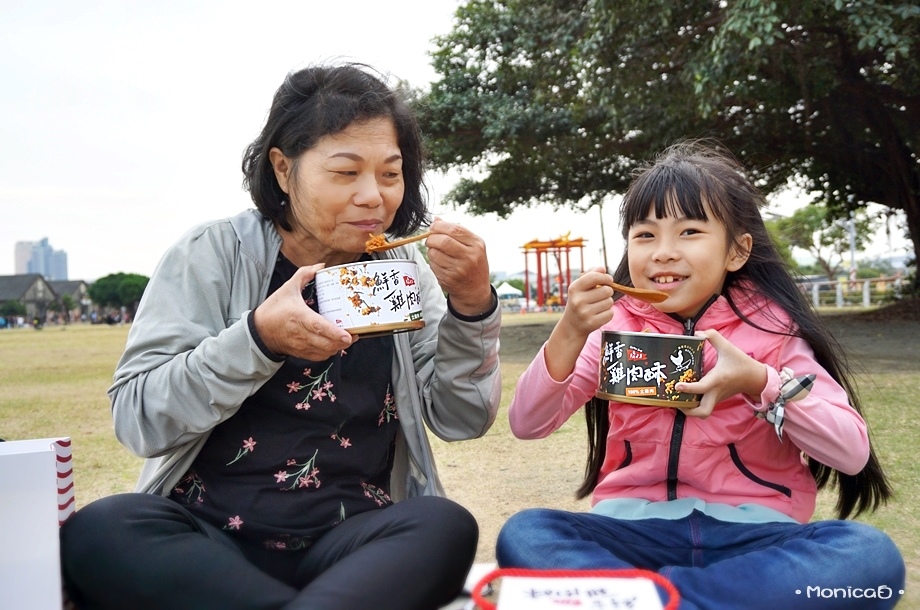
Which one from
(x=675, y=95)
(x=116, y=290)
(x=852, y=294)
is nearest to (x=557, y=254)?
(x=852, y=294)

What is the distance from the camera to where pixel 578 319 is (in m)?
1.78

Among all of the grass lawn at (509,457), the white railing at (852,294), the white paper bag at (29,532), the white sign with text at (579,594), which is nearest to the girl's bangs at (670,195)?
the white sign with text at (579,594)

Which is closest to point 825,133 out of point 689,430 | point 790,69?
point 790,69

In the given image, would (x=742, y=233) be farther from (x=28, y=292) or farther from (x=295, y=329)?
(x=28, y=292)

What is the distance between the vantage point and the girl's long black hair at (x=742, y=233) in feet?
6.40

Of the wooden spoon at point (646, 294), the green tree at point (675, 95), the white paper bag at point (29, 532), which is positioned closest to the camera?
Result: the white paper bag at point (29, 532)

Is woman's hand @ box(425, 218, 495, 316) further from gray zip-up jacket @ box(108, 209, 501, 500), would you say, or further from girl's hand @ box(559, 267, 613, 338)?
girl's hand @ box(559, 267, 613, 338)

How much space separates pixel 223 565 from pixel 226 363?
387mm

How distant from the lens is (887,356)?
793cm

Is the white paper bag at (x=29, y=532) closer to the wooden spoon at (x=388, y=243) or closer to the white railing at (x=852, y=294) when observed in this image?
the wooden spoon at (x=388, y=243)

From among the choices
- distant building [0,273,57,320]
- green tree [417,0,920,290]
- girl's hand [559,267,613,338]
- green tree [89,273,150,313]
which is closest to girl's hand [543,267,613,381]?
girl's hand [559,267,613,338]

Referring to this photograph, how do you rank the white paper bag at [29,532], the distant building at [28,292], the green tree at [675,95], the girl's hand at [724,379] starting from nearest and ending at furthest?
1. the white paper bag at [29,532]
2. the girl's hand at [724,379]
3. the green tree at [675,95]
4. the distant building at [28,292]

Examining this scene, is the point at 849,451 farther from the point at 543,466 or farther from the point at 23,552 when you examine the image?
the point at 543,466

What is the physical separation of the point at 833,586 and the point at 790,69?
32.2ft
